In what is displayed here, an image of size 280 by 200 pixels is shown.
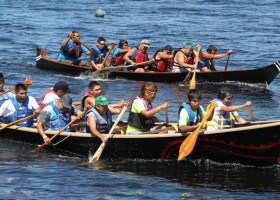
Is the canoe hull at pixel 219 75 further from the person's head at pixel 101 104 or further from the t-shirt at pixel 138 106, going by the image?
the person's head at pixel 101 104

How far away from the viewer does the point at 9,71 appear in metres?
24.2

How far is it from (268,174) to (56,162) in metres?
3.57

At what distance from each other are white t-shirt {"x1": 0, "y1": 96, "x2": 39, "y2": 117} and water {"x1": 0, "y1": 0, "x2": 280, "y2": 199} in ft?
1.83

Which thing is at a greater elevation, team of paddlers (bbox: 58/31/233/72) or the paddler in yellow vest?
team of paddlers (bbox: 58/31/233/72)

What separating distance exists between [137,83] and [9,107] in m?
7.32

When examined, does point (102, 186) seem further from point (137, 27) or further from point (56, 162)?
point (137, 27)

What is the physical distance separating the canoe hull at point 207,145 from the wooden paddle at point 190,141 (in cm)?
18

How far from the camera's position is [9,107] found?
15266mm

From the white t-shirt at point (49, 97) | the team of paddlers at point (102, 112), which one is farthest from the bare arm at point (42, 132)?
the white t-shirt at point (49, 97)

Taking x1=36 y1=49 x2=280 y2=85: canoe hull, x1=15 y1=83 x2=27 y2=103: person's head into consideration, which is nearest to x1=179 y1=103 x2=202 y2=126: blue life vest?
x1=15 y1=83 x2=27 y2=103: person's head

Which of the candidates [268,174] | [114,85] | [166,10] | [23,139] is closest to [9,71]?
[114,85]

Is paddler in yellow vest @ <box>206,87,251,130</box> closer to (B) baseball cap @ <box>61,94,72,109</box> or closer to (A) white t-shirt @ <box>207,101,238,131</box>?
(A) white t-shirt @ <box>207,101,238,131</box>

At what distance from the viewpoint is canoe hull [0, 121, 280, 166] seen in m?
12.7

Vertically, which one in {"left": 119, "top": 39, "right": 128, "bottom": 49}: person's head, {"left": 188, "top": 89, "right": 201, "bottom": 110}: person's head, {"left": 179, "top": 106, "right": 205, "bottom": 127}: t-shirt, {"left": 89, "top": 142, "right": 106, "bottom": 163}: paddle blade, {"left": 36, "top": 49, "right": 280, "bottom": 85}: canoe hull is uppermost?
{"left": 119, "top": 39, "right": 128, "bottom": 49}: person's head
